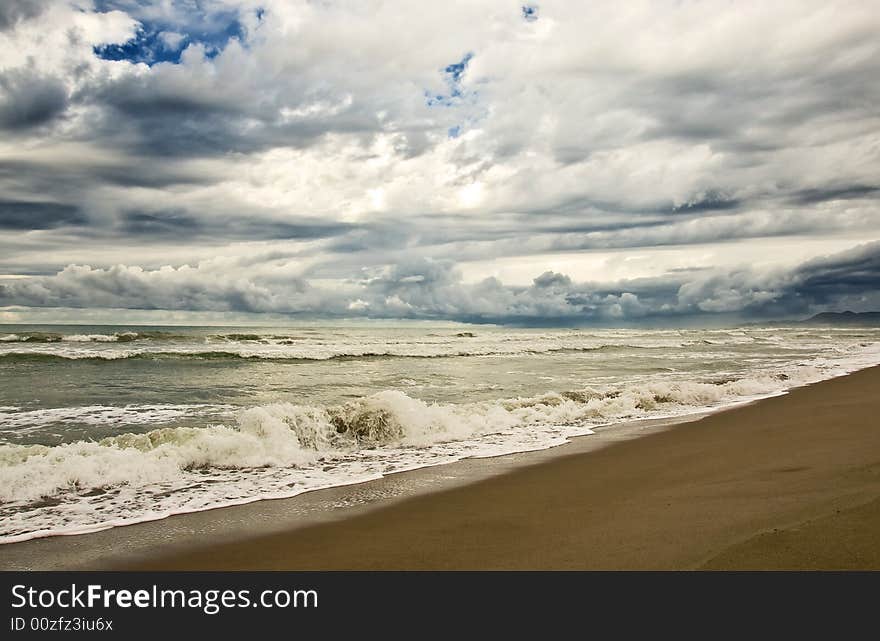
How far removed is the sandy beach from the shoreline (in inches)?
0.9

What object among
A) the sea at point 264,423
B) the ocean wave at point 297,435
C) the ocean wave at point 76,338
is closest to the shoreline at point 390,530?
the sea at point 264,423

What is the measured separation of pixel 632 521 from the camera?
16.7ft

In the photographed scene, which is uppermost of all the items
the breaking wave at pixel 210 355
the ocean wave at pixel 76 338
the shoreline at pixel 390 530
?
the ocean wave at pixel 76 338

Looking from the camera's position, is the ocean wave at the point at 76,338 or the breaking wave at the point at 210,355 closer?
the breaking wave at the point at 210,355

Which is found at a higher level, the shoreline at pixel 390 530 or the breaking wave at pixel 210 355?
the breaking wave at pixel 210 355

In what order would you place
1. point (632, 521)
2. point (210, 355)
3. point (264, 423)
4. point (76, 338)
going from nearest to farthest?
point (632, 521), point (264, 423), point (210, 355), point (76, 338)

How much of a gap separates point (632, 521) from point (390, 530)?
2241 millimetres

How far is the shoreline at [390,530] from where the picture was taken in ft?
14.7

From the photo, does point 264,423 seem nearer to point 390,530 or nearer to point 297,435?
point 297,435

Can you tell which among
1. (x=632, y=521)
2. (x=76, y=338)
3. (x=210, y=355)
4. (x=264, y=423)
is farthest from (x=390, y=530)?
(x=76, y=338)

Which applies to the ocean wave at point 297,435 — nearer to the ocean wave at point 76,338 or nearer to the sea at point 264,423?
the sea at point 264,423

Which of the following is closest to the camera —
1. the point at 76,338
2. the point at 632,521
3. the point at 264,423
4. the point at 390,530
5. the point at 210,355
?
the point at 632,521

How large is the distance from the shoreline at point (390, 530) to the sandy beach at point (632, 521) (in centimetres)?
2
